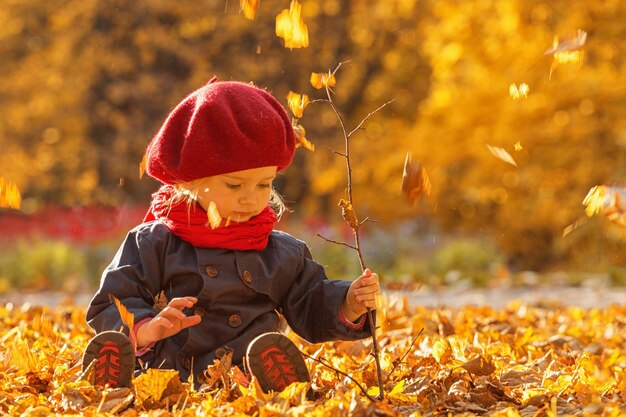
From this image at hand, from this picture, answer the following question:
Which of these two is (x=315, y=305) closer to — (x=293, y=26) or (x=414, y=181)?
(x=414, y=181)

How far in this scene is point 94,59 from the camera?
14.4 m

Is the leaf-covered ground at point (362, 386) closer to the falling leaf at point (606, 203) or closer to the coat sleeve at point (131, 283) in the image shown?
the coat sleeve at point (131, 283)

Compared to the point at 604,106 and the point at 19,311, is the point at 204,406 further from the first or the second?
the point at 604,106

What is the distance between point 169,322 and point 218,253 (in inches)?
18.7

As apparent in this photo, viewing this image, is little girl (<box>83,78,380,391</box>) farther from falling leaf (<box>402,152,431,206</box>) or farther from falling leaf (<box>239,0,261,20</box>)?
falling leaf (<box>402,152,431,206</box>)

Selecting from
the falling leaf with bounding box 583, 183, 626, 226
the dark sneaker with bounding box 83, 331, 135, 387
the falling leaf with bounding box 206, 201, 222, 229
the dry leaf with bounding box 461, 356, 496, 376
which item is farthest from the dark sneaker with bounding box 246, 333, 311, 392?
the falling leaf with bounding box 583, 183, 626, 226

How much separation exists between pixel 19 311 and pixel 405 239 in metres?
6.79

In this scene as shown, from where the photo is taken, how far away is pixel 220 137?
2.85 metres

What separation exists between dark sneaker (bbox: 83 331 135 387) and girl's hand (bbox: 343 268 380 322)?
642 millimetres

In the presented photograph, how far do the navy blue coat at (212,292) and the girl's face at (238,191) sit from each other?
15 centimetres

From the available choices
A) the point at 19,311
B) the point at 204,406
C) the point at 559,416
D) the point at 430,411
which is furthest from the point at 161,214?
the point at 19,311

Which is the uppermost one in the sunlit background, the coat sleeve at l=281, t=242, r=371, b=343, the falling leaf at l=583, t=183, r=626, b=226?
the falling leaf at l=583, t=183, r=626, b=226

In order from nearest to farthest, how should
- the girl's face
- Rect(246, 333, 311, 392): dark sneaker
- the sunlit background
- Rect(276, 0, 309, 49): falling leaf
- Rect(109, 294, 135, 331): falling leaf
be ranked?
Rect(246, 333, 311, 392): dark sneaker
Rect(109, 294, 135, 331): falling leaf
Rect(276, 0, 309, 49): falling leaf
the girl's face
the sunlit background

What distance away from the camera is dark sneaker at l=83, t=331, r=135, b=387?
2518 mm
